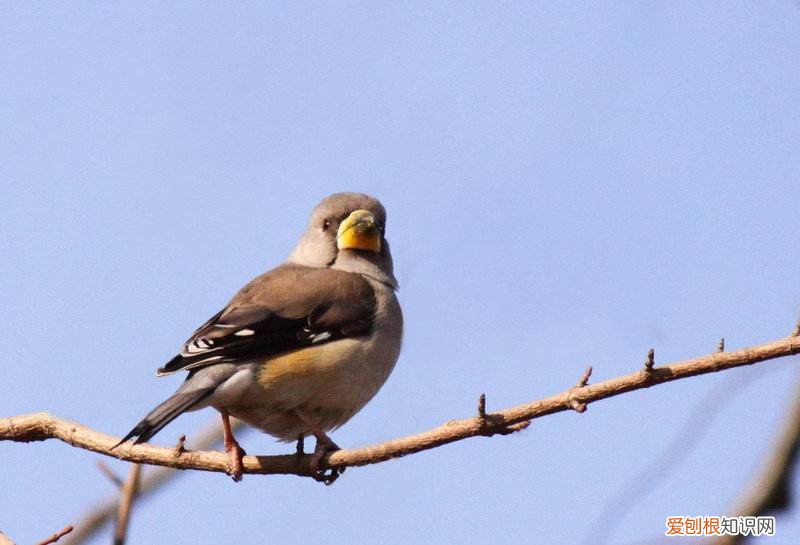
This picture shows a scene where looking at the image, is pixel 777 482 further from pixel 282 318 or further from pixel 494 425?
pixel 282 318

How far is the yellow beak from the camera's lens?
9008 millimetres

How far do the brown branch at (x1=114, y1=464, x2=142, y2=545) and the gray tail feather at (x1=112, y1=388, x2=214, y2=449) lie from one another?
405mm

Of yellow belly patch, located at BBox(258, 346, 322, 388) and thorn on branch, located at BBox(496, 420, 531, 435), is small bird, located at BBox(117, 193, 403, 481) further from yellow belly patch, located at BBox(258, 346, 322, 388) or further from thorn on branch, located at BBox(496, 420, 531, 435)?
thorn on branch, located at BBox(496, 420, 531, 435)

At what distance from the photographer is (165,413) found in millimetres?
6574

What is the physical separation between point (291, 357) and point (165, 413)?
106 cm

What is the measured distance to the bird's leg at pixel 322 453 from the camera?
668 centimetres

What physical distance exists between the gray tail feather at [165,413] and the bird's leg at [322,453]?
75cm

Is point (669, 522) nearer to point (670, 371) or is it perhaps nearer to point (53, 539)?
point (670, 371)

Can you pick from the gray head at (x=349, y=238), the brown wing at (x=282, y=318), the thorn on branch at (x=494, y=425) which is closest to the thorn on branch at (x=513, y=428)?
the thorn on branch at (x=494, y=425)

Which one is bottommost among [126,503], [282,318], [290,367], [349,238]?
[126,503]

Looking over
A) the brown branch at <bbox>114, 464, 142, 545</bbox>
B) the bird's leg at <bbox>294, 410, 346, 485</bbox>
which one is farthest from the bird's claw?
the brown branch at <bbox>114, 464, 142, 545</bbox>

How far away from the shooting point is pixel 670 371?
207 inches

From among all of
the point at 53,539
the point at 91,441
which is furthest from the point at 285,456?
the point at 53,539

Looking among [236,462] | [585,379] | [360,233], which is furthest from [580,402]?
[360,233]
